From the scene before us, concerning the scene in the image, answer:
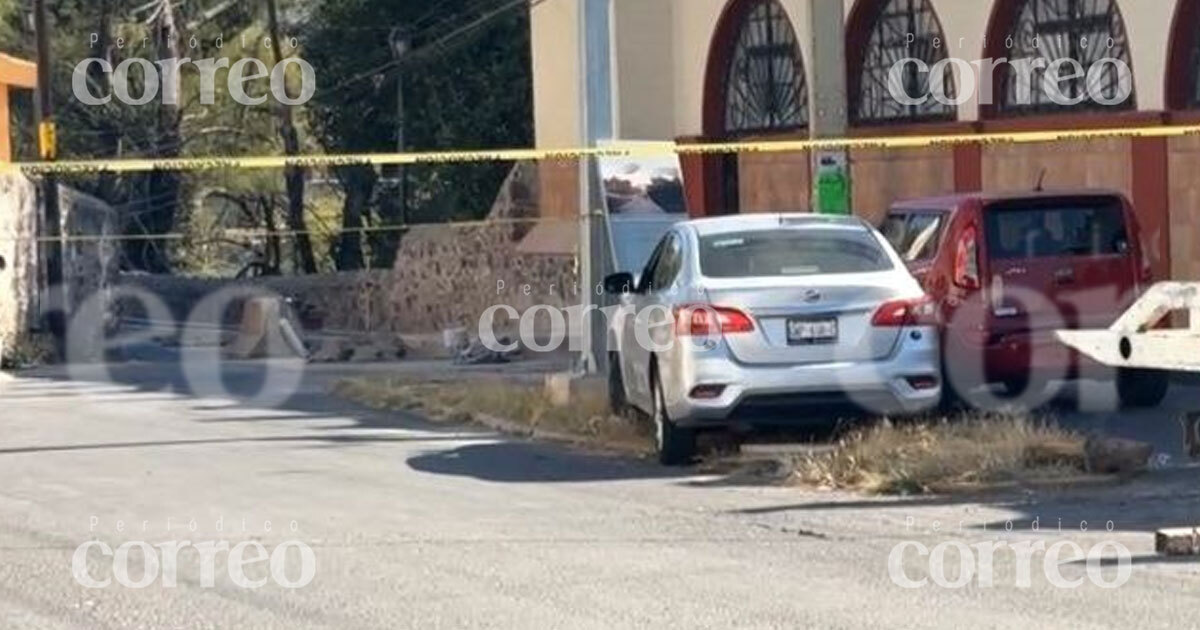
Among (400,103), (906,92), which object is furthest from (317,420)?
(400,103)

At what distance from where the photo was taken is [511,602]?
11.2m

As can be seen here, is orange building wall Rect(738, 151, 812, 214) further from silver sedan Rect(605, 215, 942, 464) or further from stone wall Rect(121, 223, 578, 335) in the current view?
silver sedan Rect(605, 215, 942, 464)

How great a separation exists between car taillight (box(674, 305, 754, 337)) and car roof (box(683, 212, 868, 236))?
3.71ft

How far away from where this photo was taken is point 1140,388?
19.4 metres

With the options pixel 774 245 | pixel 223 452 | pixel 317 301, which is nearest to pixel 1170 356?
pixel 774 245

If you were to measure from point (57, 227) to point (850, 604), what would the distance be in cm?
2835

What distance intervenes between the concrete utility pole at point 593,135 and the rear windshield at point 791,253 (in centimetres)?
421

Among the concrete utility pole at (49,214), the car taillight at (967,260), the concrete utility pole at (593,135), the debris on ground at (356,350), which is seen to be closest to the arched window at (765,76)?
the debris on ground at (356,350)

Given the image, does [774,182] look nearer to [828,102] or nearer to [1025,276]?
[828,102]

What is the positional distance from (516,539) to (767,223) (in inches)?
187

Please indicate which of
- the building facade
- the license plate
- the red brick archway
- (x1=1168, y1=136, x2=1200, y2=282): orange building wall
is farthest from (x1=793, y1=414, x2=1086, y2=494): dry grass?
the red brick archway

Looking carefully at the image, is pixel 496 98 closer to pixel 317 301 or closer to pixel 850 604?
pixel 317 301

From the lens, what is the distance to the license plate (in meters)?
16.1

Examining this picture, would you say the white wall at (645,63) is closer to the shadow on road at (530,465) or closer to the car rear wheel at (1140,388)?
the car rear wheel at (1140,388)
